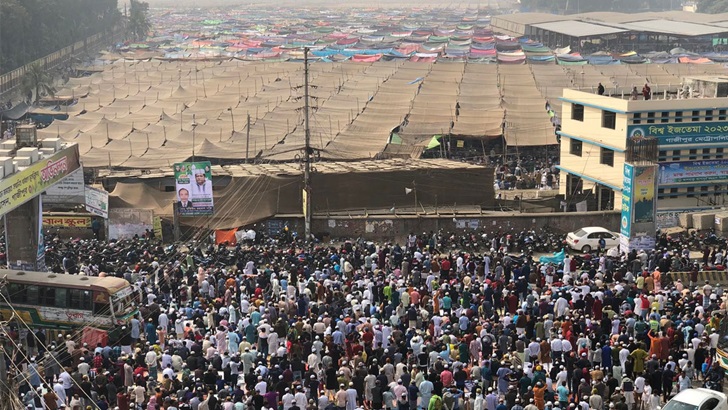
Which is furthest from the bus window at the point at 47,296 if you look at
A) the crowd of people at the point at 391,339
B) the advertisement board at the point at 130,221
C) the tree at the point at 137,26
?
the tree at the point at 137,26

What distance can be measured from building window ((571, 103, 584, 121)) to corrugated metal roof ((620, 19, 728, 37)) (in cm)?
6347

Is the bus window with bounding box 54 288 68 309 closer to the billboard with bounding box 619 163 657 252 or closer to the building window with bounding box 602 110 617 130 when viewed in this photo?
the billboard with bounding box 619 163 657 252

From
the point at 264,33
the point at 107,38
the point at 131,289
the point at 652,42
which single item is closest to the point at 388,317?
the point at 131,289

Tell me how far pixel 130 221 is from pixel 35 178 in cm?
525

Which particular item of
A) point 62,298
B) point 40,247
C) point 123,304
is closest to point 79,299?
point 62,298

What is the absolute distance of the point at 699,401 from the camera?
51.2ft

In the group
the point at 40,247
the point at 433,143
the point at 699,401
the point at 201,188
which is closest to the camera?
the point at 699,401

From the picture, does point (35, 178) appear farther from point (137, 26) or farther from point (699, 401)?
point (137, 26)

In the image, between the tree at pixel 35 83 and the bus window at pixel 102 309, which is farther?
the tree at pixel 35 83

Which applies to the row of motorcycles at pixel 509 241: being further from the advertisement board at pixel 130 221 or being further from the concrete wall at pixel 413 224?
the advertisement board at pixel 130 221

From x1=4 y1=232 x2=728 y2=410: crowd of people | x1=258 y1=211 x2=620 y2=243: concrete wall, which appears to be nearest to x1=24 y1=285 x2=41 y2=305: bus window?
x1=4 y1=232 x2=728 y2=410: crowd of people

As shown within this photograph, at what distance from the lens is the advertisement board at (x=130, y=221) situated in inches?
1156

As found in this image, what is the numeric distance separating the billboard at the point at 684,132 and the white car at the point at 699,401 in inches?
591

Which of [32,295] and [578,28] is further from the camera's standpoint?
[578,28]
